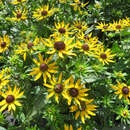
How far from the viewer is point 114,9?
2.08m

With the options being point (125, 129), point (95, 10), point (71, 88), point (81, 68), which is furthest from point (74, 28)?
point (125, 129)

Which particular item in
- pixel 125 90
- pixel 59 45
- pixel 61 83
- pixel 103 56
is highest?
pixel 59 45

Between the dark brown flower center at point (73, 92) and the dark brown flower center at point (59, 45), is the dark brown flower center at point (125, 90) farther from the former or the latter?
the dark brown flower center at point (59, 45)

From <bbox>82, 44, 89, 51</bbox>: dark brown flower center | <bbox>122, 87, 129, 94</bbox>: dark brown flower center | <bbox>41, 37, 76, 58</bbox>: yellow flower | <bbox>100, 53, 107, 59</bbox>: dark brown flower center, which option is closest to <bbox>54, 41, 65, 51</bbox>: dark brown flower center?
<bbox>41, 37, 76, 58</bbox>: yellow flower

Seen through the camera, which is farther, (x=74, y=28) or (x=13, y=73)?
(x=74, y=28)

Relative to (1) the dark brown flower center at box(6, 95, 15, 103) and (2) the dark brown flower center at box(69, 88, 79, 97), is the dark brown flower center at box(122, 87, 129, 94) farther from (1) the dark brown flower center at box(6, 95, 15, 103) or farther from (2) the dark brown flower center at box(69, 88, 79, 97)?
(1) the dark brown flower center at box(6, 95, 15, 103)

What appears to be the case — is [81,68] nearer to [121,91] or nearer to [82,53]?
[82,53]

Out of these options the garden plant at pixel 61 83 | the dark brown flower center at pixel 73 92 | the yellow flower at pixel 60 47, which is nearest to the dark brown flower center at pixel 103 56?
the garden plant at pixel 61 83

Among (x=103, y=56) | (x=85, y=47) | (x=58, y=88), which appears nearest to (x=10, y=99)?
(x=58, y=88)

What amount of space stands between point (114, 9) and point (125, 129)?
136 cm

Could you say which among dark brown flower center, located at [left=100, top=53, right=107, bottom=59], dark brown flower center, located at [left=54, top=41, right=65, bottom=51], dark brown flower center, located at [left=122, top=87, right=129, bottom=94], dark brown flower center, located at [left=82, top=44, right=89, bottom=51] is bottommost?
dark brown flower center, located at [left=122, top=87, right=129, bottom=94]

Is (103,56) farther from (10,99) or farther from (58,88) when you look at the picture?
(10,99)

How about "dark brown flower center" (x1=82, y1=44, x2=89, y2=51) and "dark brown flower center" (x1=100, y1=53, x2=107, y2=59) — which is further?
"dark brown flower center" (x1=100, y1=53, x2=107, y2=59)

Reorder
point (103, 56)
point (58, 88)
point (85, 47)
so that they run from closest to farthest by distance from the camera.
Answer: point (58, 88)
point (85, 47)
point (103, 56)
